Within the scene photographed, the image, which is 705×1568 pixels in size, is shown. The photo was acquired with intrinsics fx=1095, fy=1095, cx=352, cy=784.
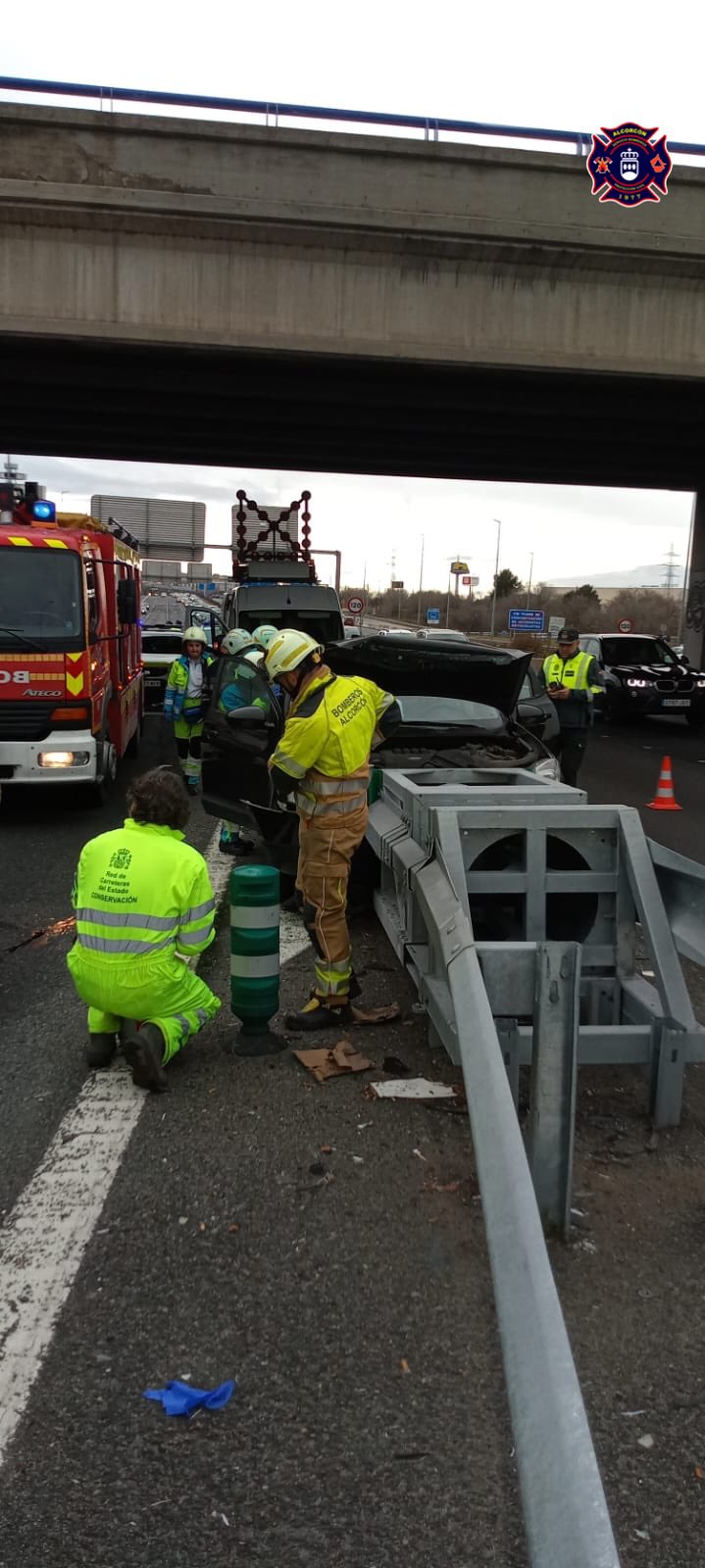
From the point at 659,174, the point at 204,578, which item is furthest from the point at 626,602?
the point at 659,174

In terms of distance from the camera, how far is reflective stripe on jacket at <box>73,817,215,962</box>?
4227mm

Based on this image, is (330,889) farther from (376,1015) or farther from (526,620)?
(526,620)

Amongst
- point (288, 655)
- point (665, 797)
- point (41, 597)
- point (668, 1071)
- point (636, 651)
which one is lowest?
point (665, 797)

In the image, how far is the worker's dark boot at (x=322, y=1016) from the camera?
4906 millimetres

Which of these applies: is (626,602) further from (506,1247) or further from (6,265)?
(506,1247)

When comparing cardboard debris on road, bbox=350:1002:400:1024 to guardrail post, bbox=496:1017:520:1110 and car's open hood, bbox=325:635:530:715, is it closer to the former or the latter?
guardrail post, bbox=496:1017:520:1110

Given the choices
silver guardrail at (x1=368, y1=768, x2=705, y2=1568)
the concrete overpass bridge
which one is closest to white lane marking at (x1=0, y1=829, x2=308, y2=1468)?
silver guardrail at (x1=368, y1=768, x2=705, y2=1568)

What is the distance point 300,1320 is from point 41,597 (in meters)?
7.70

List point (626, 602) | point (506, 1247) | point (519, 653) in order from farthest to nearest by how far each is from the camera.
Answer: point (626, 602) → point (519, 653) → point (506, 1247)

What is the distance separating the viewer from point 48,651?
9.27 m

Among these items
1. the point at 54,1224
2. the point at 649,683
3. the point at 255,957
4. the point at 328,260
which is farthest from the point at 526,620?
the point at 54,1224

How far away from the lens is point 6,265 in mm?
14000

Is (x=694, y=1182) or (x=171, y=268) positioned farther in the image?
(x=171, y=268)

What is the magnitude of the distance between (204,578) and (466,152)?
182ft
